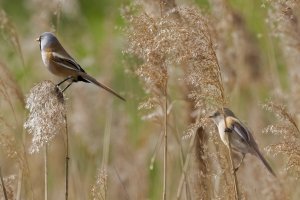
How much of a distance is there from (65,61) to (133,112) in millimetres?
1898

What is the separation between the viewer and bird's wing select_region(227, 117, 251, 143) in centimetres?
356

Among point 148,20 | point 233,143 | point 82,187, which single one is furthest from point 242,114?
point 148,20

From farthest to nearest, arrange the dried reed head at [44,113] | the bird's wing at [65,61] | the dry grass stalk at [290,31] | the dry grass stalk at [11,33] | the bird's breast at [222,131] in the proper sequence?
1. the bird's wing at [65,61]
2. the dry grass stalk at [11,33]
3. the bird's breast at [222,131]
4. the dry grass stalk at [290,31]
5. the dried reed head at [44,113]

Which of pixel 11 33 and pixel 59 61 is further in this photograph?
pixel 59 61

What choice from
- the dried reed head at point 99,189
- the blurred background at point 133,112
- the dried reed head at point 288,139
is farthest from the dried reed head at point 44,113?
the dried reed head at point 288,139

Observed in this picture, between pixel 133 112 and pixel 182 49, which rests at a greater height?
pixel 133 112

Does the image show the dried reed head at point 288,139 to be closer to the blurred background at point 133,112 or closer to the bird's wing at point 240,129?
the blurred background at point 133,112

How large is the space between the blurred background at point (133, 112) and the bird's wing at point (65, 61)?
0.13m

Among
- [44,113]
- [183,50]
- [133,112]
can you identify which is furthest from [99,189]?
[133,112]

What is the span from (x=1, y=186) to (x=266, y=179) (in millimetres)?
1309

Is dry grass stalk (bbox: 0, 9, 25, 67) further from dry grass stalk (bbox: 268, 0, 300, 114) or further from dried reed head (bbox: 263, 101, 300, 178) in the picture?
dried reed head (bbox: 263, 101, 300, 178)

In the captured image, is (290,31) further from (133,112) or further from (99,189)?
(133,112)

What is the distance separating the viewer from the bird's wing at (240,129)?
11.7ft

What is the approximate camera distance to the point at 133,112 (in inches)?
227
